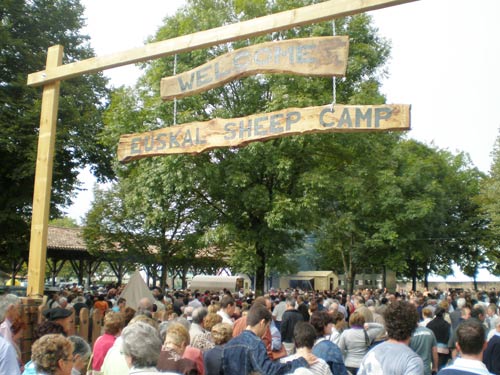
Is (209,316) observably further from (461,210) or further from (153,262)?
(461,210)

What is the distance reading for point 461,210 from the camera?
5062cm

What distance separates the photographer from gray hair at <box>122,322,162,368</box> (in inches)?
142

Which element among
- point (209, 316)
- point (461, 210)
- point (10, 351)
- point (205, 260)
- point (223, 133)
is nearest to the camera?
point (10, 351)

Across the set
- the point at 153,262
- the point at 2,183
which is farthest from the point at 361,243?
the point at 2,183

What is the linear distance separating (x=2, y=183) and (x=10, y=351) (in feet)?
65.5

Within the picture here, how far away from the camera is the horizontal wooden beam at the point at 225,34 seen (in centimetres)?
708

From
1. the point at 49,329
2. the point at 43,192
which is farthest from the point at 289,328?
the point at 49,329

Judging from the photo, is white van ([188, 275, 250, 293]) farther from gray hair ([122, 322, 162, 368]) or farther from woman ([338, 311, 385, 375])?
gray hair ([122, 322, 162, 368])

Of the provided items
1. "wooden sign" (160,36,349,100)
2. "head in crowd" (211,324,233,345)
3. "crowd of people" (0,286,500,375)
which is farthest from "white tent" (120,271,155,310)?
"head in crowd" (211,324,233,345)

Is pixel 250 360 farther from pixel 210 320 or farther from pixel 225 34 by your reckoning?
pixel 225 34

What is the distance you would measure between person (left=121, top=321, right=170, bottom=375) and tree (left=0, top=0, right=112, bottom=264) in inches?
715

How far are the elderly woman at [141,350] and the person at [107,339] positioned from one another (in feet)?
7.60

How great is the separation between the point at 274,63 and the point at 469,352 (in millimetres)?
4852

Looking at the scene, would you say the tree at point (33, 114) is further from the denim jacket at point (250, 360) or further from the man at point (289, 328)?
the denim jacket at point (250, 360)
